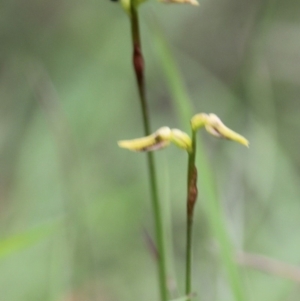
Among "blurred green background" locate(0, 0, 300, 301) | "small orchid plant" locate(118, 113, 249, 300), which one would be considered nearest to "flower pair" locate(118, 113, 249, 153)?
"small orchid plant" locate(118, 113, 249, 300)

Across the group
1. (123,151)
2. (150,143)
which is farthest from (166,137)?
(123,151)

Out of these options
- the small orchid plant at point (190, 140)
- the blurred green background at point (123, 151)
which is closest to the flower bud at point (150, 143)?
the small orchid plant at point (190, 140)

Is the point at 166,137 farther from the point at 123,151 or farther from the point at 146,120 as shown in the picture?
the point at 123,151

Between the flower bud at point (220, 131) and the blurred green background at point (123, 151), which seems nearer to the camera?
the flower bud at point (220, 131)

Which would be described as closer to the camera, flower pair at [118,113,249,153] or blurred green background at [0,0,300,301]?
flower pair at [118,113,249,153]

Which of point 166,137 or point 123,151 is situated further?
point 123,151

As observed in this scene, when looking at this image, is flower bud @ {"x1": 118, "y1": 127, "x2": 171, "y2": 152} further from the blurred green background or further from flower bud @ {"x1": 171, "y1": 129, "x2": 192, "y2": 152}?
the blurred green background

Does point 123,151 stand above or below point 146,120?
below

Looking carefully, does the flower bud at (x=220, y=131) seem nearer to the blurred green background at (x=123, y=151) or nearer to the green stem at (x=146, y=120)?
the green stem at (x=146, y=120)

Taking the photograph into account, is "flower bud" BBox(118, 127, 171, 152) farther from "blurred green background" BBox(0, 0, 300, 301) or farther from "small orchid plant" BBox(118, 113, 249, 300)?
"blurred green background" BBox(0, 0, 300, 301)
